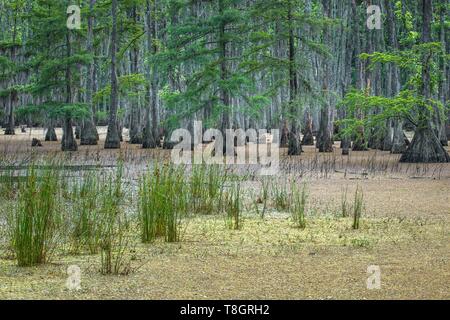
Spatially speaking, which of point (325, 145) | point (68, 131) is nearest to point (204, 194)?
point (68, 131)

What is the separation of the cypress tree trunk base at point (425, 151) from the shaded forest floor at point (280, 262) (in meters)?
10.1

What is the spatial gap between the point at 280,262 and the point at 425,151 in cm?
1580

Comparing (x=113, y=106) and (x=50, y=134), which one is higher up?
(x=113, y=106)

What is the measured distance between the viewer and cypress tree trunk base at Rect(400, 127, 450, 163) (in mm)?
22281

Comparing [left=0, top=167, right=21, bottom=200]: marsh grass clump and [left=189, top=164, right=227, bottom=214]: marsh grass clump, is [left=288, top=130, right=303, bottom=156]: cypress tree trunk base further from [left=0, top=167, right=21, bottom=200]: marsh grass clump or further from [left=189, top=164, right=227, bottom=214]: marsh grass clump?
[left=0, top=167, right=21, bottom=200]: marsh grass clump

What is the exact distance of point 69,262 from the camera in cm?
766

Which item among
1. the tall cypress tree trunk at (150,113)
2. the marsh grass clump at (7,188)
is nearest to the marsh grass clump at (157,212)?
the marsh grass clump at (7,188)

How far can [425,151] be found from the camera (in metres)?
22.3

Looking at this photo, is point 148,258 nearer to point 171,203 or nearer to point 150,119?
point 171,203

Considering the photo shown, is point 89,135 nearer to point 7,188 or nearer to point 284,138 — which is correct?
point 284,138

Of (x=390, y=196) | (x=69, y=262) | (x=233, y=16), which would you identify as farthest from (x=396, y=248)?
(x=233, y=16)

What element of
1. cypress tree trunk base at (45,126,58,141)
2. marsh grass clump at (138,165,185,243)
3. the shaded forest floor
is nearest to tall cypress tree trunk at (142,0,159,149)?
cypress tree trunk base at (45,126,58,141)

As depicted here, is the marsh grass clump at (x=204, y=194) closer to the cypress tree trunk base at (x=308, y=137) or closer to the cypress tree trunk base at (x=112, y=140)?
the cypress tree trunk base at (x=112, y=140)

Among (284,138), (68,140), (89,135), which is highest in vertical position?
(89,135)
